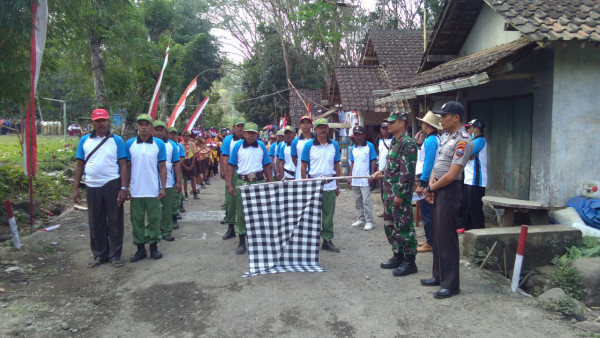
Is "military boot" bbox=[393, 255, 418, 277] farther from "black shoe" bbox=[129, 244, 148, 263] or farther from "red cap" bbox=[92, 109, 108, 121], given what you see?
"red cap" bbox=[92, 109, 108, 121]

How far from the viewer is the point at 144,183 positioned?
604 centimetres

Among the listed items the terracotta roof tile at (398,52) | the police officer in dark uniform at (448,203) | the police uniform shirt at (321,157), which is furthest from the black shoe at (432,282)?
the terracotta roof tile at (398,52)

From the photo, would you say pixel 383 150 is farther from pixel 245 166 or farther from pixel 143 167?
pixel 143 167

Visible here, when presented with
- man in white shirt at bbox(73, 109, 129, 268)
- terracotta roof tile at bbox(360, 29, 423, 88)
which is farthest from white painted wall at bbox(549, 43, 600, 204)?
terracotta roof tile at bbox(360, 29, 423, 88)

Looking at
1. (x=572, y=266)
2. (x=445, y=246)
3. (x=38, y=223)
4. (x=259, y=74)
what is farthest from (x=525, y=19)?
(x=259, y=74)

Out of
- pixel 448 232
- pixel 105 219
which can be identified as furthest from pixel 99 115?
pixel 448 232

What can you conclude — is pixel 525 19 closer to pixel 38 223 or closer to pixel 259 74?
pixel 38 223

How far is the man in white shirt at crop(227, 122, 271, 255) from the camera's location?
21.5 ft

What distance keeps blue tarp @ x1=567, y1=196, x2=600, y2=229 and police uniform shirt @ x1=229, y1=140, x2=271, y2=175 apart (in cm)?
493

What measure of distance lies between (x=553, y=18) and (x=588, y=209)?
9.87ft

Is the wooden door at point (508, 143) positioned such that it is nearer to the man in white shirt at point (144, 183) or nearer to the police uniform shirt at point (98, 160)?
the man in white shirt at point (144, 183)

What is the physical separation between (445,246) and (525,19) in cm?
427

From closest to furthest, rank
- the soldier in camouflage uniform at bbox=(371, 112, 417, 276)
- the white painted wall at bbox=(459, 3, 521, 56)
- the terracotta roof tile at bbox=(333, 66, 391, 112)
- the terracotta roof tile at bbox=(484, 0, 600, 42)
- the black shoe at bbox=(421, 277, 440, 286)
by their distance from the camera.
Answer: the black shoe at bbox=(421, 277, 440, 286) < the soldier in camouflage uniform at bbox=(371, 112, 417, 276) < the terracotta roof tile at bbox=(484, 0, 600, 42) < the white painted wall at bbox=(459, 3, 521, 56) < the terracotta roof tile at bbox=(333, 66, 391, 112)

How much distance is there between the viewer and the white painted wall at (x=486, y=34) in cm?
888
